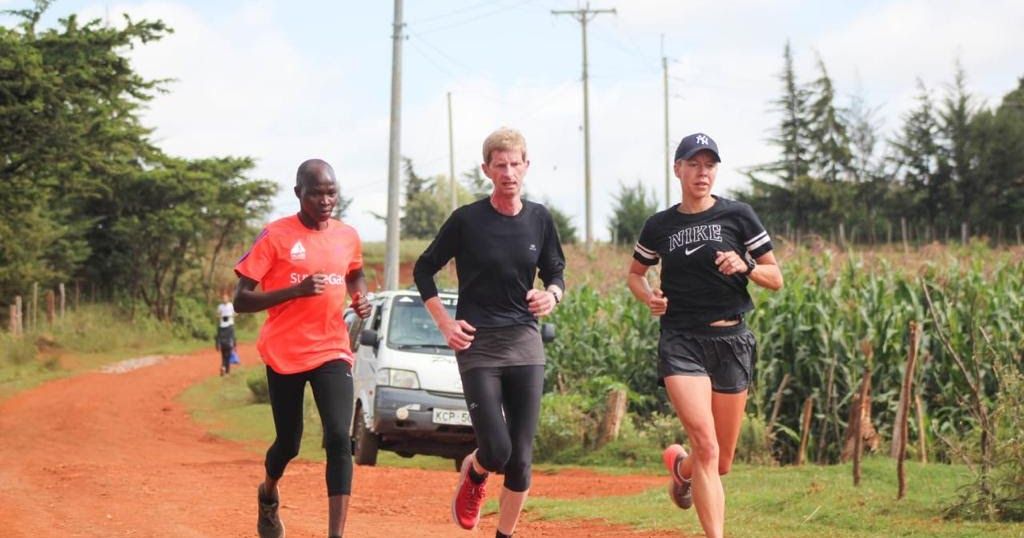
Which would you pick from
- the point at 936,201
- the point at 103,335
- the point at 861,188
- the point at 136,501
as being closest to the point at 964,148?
the point at 936,201

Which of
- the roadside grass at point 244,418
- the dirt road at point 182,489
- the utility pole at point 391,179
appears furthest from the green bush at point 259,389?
the dirt road at point 182,489

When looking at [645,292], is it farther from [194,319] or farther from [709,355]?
[194,319]

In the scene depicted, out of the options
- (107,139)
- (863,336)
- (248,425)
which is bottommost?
(248,425)

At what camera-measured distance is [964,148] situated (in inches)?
1939

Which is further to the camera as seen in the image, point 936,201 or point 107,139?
point 936,201

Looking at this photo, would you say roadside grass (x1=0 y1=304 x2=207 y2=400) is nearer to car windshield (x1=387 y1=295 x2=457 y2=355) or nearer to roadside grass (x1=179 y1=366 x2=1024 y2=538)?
car windshield (x1=387 y1=295 x2=457 y2=355)

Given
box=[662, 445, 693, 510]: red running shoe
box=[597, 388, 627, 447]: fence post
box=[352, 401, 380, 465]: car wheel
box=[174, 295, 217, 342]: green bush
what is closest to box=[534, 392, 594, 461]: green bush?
box=[597, 388, 627, 447]: fence post

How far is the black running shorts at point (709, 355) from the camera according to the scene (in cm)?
757

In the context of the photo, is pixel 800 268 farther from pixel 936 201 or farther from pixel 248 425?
pixel 936 201

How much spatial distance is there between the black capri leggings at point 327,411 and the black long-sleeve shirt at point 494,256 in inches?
33.0

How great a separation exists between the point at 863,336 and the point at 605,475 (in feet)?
13.1

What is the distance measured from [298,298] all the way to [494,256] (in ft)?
3.74

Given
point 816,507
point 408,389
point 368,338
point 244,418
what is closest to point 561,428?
point 408,389

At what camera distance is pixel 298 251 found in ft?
26.0
